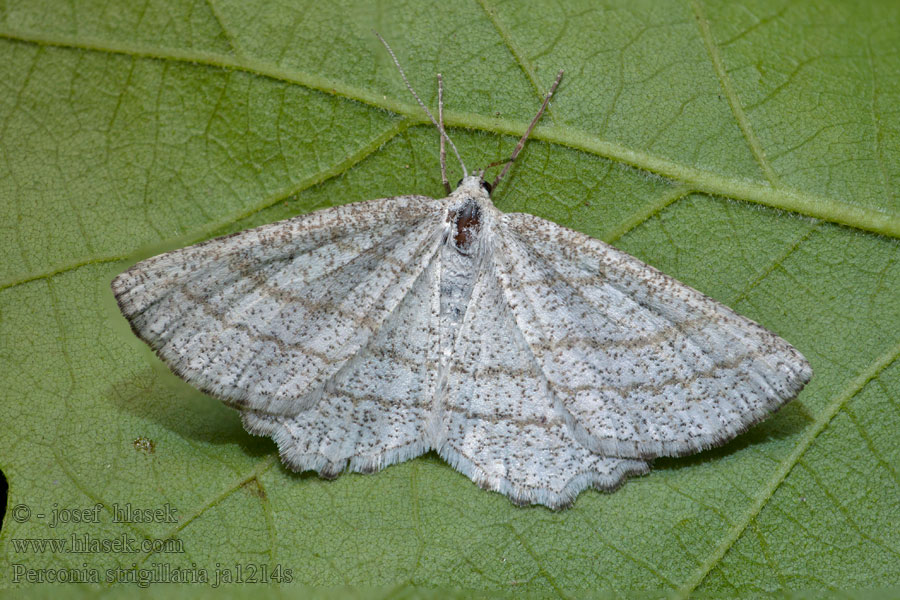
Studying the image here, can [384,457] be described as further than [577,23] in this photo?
No

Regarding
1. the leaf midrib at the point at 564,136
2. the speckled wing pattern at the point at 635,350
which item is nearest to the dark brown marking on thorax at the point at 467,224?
the speckled wing pattern at the point at 635,350

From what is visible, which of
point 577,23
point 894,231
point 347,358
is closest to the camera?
point 347,358

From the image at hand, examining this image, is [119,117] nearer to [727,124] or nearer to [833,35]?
[727,124]

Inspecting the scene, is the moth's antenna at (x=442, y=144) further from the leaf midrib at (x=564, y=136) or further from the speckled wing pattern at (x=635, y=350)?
the speckled wing pattern at (x=635, y=350)

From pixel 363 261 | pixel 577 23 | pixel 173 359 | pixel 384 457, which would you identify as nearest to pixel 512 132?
pixel 577 23

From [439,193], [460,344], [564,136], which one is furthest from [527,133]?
[460,344]

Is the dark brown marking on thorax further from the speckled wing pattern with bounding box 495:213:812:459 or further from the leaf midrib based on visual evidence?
the leaf midrib

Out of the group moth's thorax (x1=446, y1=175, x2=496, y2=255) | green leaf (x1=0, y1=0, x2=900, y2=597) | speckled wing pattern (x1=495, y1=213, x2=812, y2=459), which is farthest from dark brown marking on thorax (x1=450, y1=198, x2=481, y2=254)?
green leaf (x1=0, y1=0, x2=900, y2=597)

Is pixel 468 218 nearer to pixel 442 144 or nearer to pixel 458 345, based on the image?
pixel 442 144
